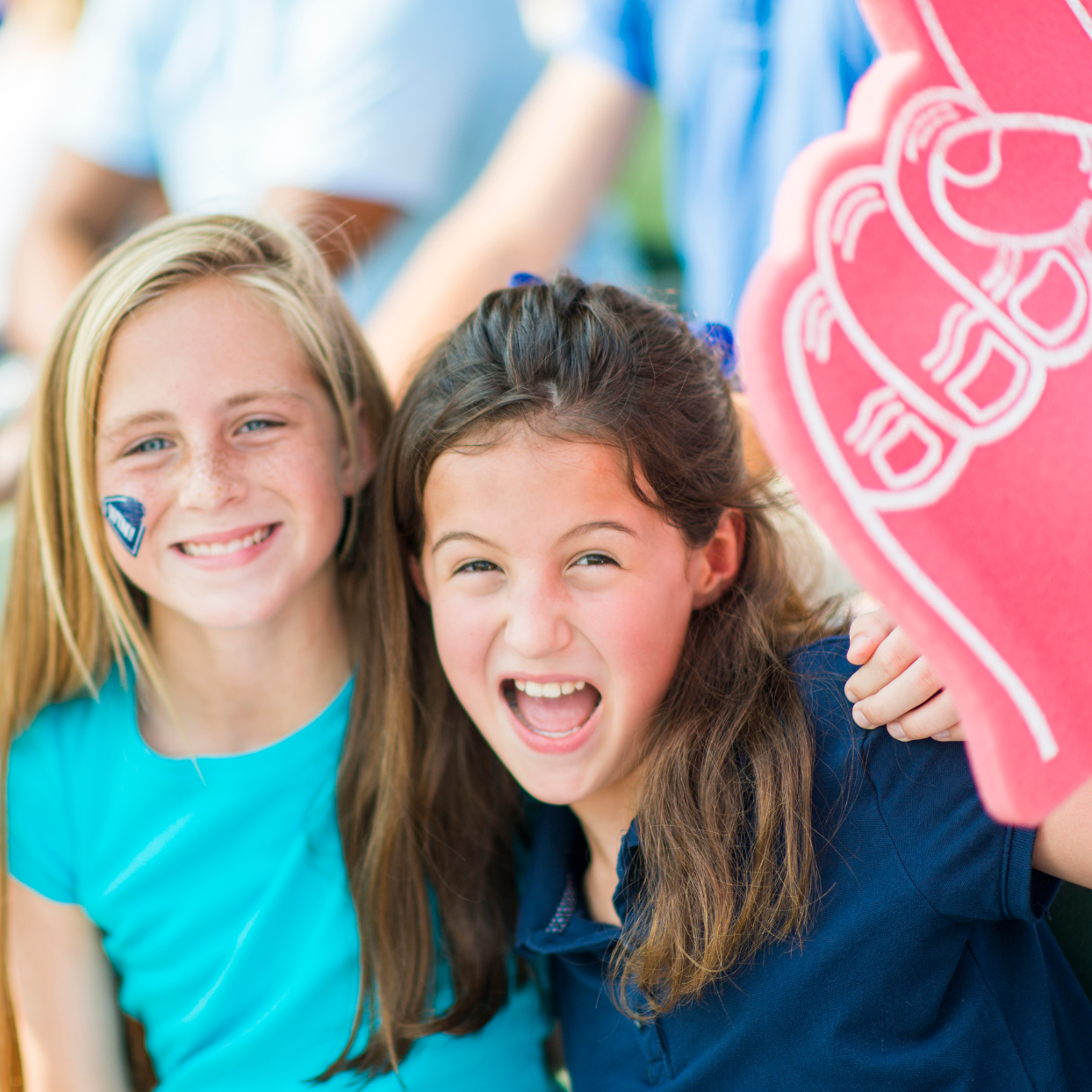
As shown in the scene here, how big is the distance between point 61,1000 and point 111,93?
157 centimetres

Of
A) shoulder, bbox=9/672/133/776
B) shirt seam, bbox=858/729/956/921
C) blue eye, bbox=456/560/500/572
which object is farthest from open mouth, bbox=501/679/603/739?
shoulder, bbox=9/672/133/776

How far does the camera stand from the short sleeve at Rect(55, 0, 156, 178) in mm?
1966

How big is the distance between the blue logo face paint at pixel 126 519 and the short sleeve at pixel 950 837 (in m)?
0.72

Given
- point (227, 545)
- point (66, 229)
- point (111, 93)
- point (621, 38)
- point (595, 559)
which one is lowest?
point (595, 559)

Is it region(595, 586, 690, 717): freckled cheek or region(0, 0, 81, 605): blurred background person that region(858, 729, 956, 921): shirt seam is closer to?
region(595, 586, 690, 717): freckled cheek

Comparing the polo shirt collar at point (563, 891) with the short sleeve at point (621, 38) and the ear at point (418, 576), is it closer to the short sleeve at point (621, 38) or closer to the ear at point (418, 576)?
the ear at point (418, 576)

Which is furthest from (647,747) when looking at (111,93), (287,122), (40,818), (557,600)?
(111,93)

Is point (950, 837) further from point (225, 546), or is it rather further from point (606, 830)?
point (225, 546)

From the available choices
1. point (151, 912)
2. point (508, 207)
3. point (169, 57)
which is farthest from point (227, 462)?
point (169, 57)

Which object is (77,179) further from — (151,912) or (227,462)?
(151,912)

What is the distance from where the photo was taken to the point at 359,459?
3.95 ft

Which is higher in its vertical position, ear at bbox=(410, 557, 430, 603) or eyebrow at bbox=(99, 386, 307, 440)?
eyebrow at bbox=(99, 386, 307, 440)

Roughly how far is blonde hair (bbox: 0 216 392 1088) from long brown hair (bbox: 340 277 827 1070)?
0.13 metres

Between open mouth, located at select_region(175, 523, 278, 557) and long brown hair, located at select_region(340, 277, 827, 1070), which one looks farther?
open mouth, located at select_region(175, 523, 278, 557)
